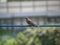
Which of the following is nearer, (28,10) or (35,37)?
(35,37)

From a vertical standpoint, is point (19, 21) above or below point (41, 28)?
below

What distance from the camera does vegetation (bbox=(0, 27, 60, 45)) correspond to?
218 centimetres

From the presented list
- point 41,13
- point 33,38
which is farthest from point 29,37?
point 41,13

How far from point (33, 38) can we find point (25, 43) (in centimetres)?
11

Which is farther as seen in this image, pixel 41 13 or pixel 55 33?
pixel 41 13

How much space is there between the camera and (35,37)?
2230 millimetres

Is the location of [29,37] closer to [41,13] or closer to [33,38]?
[33,38]

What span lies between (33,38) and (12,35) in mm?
240

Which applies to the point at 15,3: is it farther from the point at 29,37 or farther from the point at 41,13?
the point at 29,37

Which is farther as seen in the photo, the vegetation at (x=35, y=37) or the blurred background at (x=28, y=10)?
the blurred background at (x=28, y=10)

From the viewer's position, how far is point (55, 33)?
2186 mm

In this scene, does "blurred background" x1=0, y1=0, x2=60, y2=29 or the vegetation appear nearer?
the vegetation

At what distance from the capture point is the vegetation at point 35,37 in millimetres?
2176

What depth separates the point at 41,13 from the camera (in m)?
4.49
